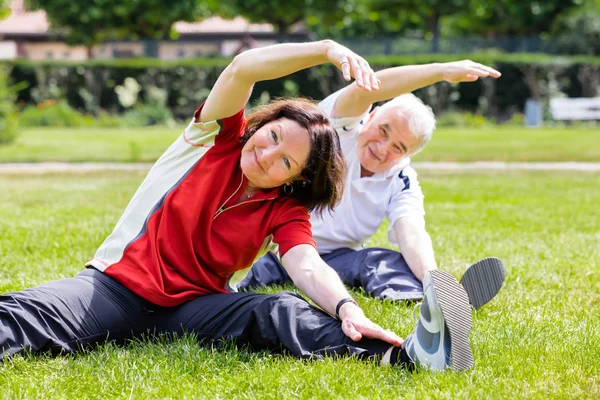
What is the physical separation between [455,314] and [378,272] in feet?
4.84

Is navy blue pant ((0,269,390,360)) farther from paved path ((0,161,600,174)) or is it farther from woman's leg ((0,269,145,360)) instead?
paved path ((0,161,600,174))

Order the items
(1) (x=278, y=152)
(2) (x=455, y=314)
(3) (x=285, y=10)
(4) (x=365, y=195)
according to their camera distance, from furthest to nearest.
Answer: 1. (3) (x=285, y=10)
2. (4) (x=365, y=195)
3. (1) (x=278, y=152)
4. (2) (x=455, y=314)

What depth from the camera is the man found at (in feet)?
13.0

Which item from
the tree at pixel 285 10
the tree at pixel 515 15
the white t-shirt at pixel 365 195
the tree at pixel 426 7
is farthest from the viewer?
the tree at pixel 426 7

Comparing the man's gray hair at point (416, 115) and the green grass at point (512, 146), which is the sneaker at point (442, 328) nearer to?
the man's gray hair at point (416, 115)

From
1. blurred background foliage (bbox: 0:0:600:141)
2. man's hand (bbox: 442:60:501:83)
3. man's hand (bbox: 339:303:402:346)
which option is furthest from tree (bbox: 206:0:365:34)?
man's hand (bbox: 339:303:402:346)

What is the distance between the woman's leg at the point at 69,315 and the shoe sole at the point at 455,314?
1.17 metres

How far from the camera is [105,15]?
101 feet

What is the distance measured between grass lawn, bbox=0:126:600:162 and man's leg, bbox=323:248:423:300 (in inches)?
310

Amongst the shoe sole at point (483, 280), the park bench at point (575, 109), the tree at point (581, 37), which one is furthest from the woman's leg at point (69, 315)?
the tree at point (581, 37)

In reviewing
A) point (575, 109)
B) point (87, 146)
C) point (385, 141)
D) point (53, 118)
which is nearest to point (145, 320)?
point (385, 141)

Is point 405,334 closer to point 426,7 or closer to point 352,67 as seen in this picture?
point 352,67

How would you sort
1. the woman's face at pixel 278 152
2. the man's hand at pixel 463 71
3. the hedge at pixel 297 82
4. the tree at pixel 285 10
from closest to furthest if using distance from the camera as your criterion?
the woman's face at pixel 278 152, the man's hand at pixel 463 71, the hedge at pixel 297 82, the tree at pixel 285 10

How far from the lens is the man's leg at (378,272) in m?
3.88
